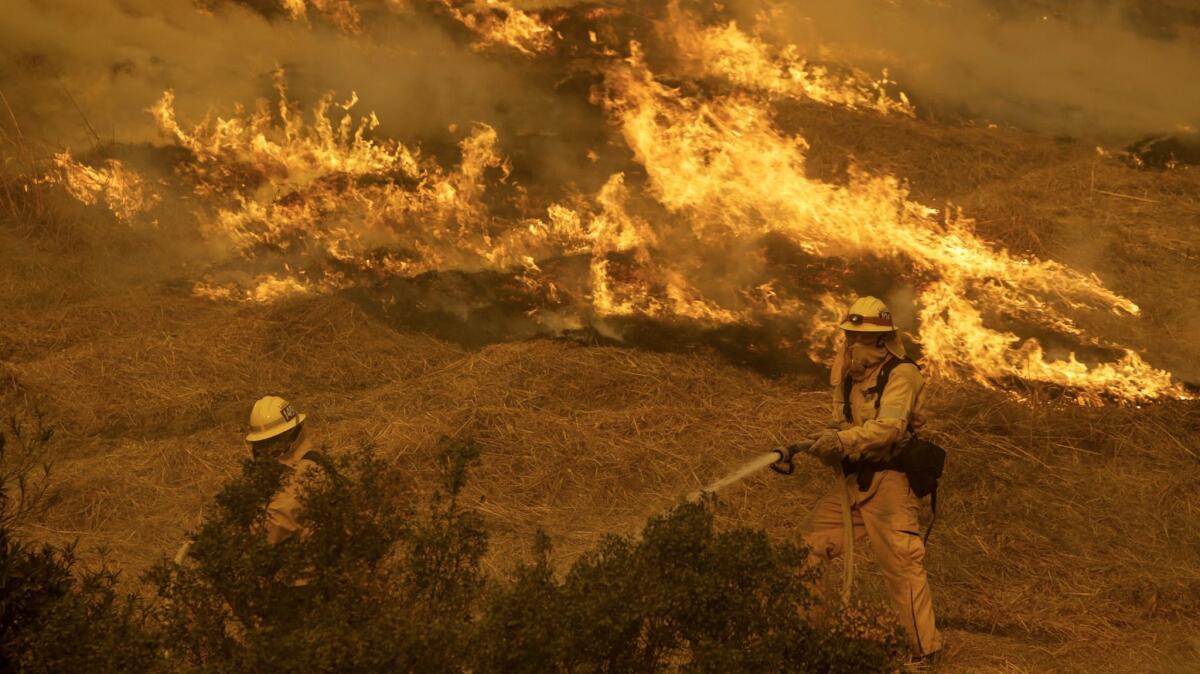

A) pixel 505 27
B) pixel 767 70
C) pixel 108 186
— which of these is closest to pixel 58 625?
pixel 108 186

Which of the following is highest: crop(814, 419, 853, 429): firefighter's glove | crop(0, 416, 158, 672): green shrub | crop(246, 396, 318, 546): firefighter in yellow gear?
crop(0, 416, 158, 672): green shrub

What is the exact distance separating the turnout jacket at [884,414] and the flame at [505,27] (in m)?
8.57

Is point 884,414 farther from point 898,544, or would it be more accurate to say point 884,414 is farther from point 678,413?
point 678,413

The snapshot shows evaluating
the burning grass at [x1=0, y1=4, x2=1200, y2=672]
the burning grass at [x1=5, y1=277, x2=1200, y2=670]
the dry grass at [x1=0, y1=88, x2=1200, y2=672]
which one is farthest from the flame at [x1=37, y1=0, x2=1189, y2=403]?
the burning grass at [x1=5, y1=277, x2=1200, y2=670]

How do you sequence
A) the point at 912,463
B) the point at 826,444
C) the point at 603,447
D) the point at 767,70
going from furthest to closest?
the point at 767,70 → the point at 603,447 → the point at 912,463 → the point at 826,444

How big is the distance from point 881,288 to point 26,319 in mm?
8003

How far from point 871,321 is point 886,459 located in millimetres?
762

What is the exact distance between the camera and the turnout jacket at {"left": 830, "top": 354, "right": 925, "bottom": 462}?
19.0ft

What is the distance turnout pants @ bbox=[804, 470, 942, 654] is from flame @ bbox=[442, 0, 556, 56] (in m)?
8.86

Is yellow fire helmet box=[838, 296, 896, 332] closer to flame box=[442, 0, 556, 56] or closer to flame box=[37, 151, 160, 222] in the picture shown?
flame box=[442, 0, 556, 56]

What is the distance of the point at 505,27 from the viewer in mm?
13750

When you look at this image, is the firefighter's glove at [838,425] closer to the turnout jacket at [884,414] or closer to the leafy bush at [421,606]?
the turnout jacket at [884,414]

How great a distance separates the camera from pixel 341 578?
13.2ft

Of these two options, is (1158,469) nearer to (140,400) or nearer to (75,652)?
(75,652)
